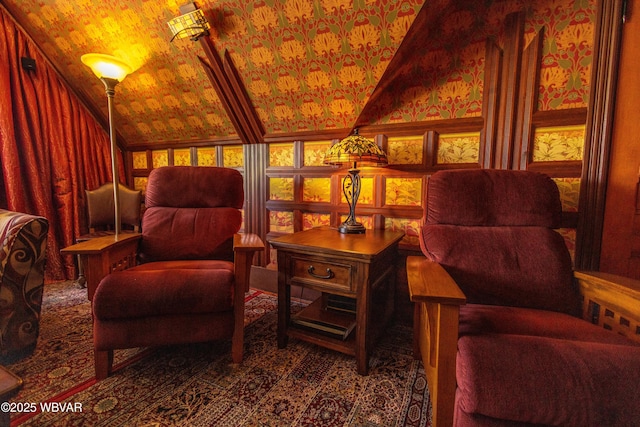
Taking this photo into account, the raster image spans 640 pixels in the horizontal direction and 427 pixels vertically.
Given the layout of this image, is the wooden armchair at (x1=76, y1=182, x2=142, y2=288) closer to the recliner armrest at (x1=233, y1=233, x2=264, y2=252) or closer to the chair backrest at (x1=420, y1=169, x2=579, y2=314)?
the recliner armrest at (x1=233, y1=233, x2=264, y2=252)

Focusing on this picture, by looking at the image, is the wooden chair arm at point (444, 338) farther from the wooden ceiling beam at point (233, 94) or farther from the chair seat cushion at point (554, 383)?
the wooden ceiling beam at point (233, 94)

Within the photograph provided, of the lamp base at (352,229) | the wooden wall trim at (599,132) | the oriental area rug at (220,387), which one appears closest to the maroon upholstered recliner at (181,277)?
the oriental area rug at (220,387)

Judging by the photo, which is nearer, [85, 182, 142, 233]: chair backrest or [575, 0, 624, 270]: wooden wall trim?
[575, 0, 624, 270]: wooden wall trim

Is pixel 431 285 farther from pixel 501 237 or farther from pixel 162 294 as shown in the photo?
pixel 162 294

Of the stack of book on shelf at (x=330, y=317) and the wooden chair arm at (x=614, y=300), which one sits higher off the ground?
the wooden chair arm at (x=614, y=300)

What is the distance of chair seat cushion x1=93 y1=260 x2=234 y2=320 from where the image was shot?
1.22 m

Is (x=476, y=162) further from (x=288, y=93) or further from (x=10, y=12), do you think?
(x=10, y=12)

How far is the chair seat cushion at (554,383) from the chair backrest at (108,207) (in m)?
2.95

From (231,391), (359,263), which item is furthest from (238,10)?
(231,391)

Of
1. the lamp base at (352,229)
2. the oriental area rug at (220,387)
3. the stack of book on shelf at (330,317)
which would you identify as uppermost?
the lamp base at (352,229)

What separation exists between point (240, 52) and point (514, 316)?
2.14m

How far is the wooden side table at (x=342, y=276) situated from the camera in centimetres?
137

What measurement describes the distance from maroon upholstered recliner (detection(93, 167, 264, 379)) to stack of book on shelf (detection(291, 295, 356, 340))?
382 mm

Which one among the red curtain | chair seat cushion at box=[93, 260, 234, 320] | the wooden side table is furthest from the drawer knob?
the red curtain
